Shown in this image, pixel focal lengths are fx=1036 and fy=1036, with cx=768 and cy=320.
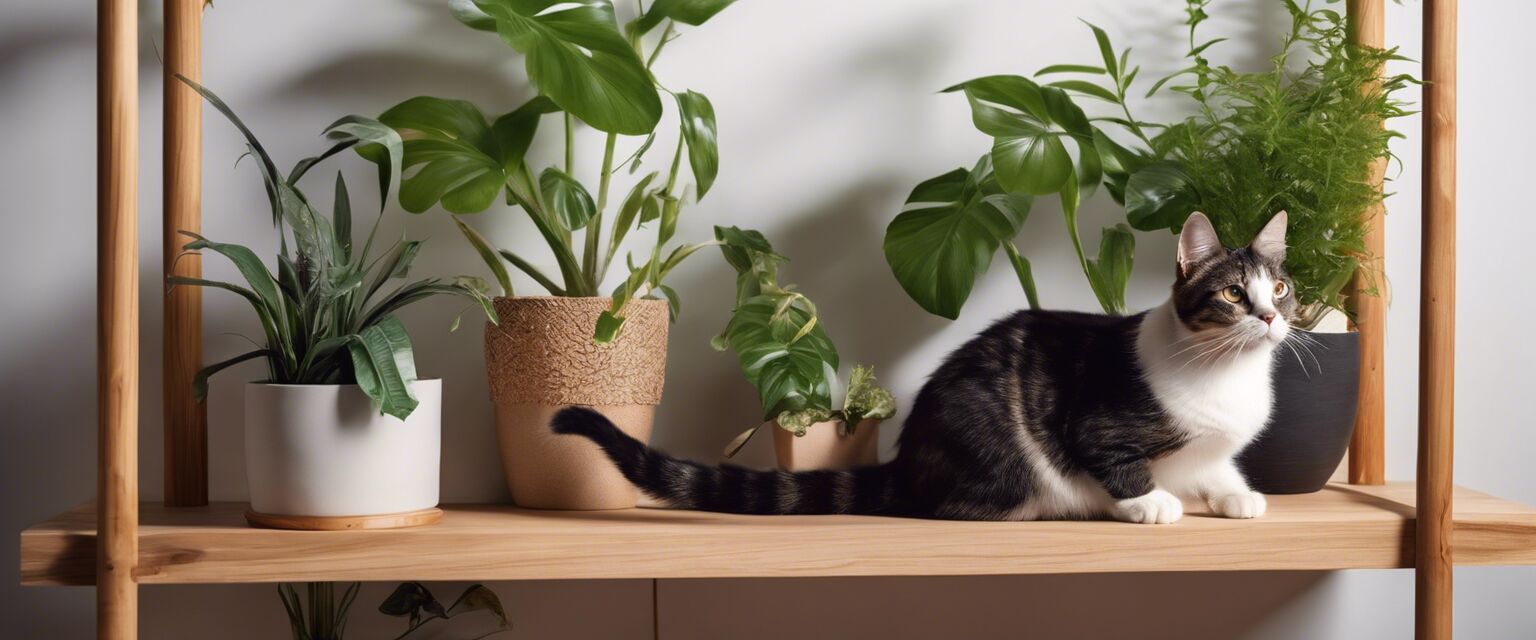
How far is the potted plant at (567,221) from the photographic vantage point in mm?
1052

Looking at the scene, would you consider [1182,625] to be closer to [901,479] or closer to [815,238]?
[901,479]

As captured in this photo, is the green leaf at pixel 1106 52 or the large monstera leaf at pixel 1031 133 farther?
the green leaf at pixel 1106 52

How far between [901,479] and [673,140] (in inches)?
20.8

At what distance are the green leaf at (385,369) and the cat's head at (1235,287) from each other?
30.2 inches

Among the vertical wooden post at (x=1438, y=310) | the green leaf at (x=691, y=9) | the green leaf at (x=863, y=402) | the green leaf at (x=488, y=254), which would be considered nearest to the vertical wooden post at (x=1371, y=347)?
the vertical wooden post at (x=1438, y=310)

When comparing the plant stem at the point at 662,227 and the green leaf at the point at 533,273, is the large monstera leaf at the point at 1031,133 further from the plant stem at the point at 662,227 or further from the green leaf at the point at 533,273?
the green leaf at the point at 533,273

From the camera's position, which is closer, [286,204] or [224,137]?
[286,204]

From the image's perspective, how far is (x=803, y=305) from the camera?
1.22 meters

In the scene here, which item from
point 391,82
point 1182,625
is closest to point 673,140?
point 391,82

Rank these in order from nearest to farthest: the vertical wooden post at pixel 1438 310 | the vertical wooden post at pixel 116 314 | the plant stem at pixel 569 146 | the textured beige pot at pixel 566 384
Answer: the vertical wooden post at pixel 116 314
the vertical wooden post at pixel 1438 310
the textured beige pot at pixel 566 384
the plant stem at pixel 569 146

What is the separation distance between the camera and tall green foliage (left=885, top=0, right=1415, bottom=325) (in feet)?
3.71

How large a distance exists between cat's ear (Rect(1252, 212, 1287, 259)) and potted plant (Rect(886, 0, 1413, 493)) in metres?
0.09

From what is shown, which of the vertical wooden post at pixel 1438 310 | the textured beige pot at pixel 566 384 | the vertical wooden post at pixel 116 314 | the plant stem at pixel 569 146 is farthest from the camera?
the plant stem at pixel 569 146

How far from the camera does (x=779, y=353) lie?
118cm
